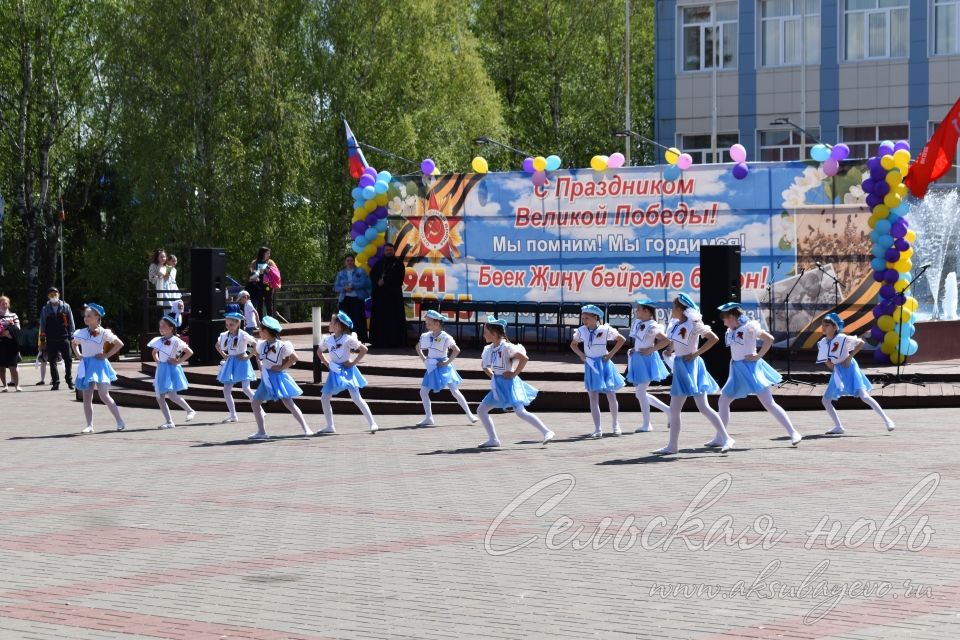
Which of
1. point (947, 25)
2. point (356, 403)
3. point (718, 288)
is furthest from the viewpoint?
point (947, 25)

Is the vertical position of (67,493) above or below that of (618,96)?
below

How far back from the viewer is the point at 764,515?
11609 mm

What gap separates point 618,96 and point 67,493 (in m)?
46.7

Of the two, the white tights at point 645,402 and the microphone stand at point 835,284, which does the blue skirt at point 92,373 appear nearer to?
the white tights at point 645,402

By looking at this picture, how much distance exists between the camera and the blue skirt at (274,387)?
60.7ft

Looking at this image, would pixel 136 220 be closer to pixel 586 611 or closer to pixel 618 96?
pixel 618 96

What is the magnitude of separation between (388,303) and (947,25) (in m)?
25.8

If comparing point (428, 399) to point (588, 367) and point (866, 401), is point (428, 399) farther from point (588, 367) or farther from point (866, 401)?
point (866, 401)

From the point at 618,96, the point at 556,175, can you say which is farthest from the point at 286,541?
the point at 618,96

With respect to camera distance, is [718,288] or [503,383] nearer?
[503,383]

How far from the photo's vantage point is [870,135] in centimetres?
4831

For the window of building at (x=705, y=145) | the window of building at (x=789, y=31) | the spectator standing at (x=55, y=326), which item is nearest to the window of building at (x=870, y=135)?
the window of building at (x=789, y=31)

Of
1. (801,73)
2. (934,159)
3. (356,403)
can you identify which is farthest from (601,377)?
(801,73)

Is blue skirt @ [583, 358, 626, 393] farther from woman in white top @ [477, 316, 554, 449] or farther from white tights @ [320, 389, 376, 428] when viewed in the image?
white tights @ [320, 389, 376, 428]
